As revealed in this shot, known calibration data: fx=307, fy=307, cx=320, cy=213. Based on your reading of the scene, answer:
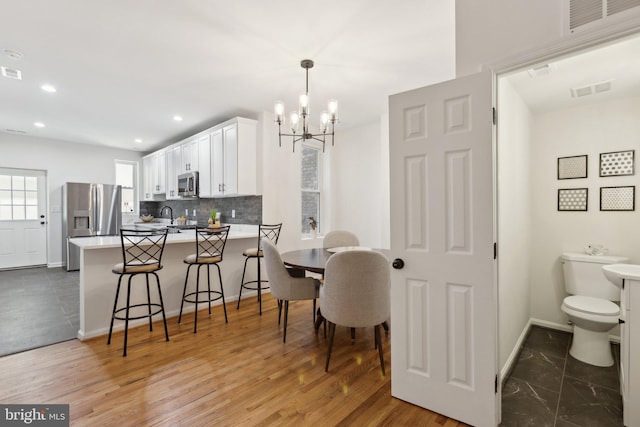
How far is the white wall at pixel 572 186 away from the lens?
2830mm

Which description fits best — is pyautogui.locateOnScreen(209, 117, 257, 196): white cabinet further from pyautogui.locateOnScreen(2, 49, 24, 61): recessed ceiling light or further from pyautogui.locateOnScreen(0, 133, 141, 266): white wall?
pyautogui.locateOnScreen(0, 133, 141, 266): white wall

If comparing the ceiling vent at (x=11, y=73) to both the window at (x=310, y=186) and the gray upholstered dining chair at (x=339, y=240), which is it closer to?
the window at (x=310, y=186)

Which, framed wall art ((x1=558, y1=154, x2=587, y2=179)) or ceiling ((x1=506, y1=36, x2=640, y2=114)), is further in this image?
framed wall art ((x1=558, y1=154, x2=587, y2=179))

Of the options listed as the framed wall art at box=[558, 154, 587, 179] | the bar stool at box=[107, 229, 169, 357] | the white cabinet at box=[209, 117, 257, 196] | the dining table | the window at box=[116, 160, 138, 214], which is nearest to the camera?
the dining table

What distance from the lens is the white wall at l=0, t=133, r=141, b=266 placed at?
6.16m

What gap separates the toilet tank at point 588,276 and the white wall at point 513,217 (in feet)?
1.11

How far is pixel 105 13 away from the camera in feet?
7.75

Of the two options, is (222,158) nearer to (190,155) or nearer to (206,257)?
(190,155)

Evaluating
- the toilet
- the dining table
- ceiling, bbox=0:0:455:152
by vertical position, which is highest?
ceiling, bbox=0:0:455:152

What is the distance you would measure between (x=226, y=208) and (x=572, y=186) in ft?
15.9

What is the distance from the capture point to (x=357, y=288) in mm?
2270

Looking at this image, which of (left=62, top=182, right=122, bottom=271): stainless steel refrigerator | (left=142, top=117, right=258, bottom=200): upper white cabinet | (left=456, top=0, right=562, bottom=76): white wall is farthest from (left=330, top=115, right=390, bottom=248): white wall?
(left=62, top=182, right=122, bottom=271): stainless steel refrigerator

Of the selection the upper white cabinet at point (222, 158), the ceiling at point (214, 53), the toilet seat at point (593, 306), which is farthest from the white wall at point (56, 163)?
the toilet seat at point (593, 306)

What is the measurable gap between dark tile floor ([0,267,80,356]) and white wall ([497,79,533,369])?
157 inches
